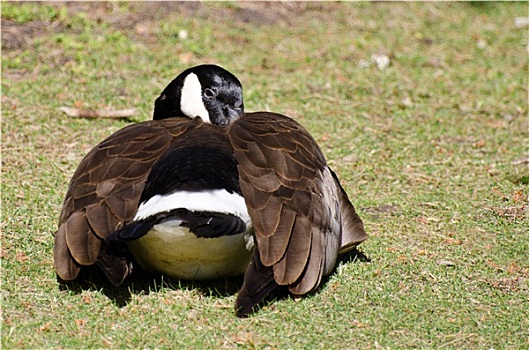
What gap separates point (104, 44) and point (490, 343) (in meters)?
6.52

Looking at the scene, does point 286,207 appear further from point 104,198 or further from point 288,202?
point 104,198

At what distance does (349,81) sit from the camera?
977cm

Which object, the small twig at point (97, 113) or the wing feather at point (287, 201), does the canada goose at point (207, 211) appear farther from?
the small twig at point (97, 113)

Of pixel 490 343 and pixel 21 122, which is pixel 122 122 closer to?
pixel 21 122

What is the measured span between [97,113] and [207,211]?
13.2ft

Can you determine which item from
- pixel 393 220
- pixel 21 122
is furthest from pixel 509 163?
pixel 21 122

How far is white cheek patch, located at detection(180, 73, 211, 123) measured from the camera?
21.7 ft

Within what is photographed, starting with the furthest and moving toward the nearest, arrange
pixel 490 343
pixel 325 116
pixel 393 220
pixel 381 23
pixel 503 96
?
pixel 381 23, pixel 503 96, pixel 325 116, pixel 393 220, pixel 490 343

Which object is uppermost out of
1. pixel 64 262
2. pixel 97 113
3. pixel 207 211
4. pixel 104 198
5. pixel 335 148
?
pixel 207 211

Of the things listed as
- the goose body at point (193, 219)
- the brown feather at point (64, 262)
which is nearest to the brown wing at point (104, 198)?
the brown feather at point (64, 262)

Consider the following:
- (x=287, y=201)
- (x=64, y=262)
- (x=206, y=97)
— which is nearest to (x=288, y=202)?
(x=287, y=201)

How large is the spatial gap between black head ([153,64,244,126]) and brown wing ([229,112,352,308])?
0.64 meters

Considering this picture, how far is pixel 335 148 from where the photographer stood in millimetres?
8172

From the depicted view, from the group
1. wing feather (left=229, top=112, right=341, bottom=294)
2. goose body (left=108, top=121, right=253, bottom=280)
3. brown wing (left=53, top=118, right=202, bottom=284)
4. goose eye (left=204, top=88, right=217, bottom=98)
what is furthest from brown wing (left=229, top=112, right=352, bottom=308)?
goose eye (left=204, top=88, right=217, bottom=98)
